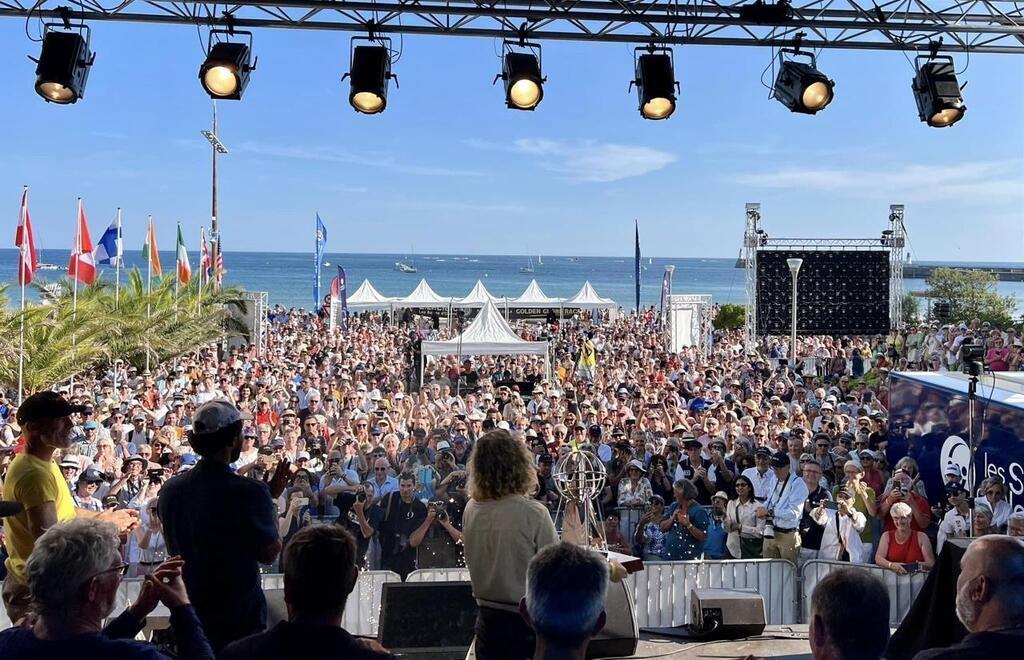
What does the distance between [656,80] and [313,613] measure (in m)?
5.73

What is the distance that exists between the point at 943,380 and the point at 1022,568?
24.9 feet

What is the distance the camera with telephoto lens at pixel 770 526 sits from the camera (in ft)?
23.9

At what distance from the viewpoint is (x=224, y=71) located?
6617 millimetres

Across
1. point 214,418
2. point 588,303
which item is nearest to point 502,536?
point 214,418

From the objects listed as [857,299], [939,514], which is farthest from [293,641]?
[857,299]

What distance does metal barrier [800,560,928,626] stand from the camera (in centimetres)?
640

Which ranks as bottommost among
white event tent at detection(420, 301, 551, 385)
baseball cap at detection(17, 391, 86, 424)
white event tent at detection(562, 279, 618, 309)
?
baseball cap at detection(17, 391, 86, 424)

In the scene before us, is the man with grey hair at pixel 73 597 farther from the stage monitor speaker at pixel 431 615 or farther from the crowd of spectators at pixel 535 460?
the stage monitor speaker at pixel 431 615

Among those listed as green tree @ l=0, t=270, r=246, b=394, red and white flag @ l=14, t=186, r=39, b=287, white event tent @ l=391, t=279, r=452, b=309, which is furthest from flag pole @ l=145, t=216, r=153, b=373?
white event tent @ l=391, t=279, r=452, b=309

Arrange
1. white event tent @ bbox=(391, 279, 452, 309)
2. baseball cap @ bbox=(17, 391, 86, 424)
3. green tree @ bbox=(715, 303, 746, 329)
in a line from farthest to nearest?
Result: green tree @ bbox=(715, 303, 746, 329) < white event tent @ bbox=(391, 279, 452, 309) < baseball cap @ bbox=(17, 391, 86, 424)

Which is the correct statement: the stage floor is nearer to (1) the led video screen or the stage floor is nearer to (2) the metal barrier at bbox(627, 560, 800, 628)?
(2) the metal barrier at bbox(627, 560, 800, 628)

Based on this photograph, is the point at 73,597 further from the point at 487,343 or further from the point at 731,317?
the point at 731,317

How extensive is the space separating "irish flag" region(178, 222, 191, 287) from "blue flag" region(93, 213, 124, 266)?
413 centimetres

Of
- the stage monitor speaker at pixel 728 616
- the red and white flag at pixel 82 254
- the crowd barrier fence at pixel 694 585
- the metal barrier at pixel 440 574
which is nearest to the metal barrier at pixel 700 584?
the crowd barrier fence at pixel 694 585
